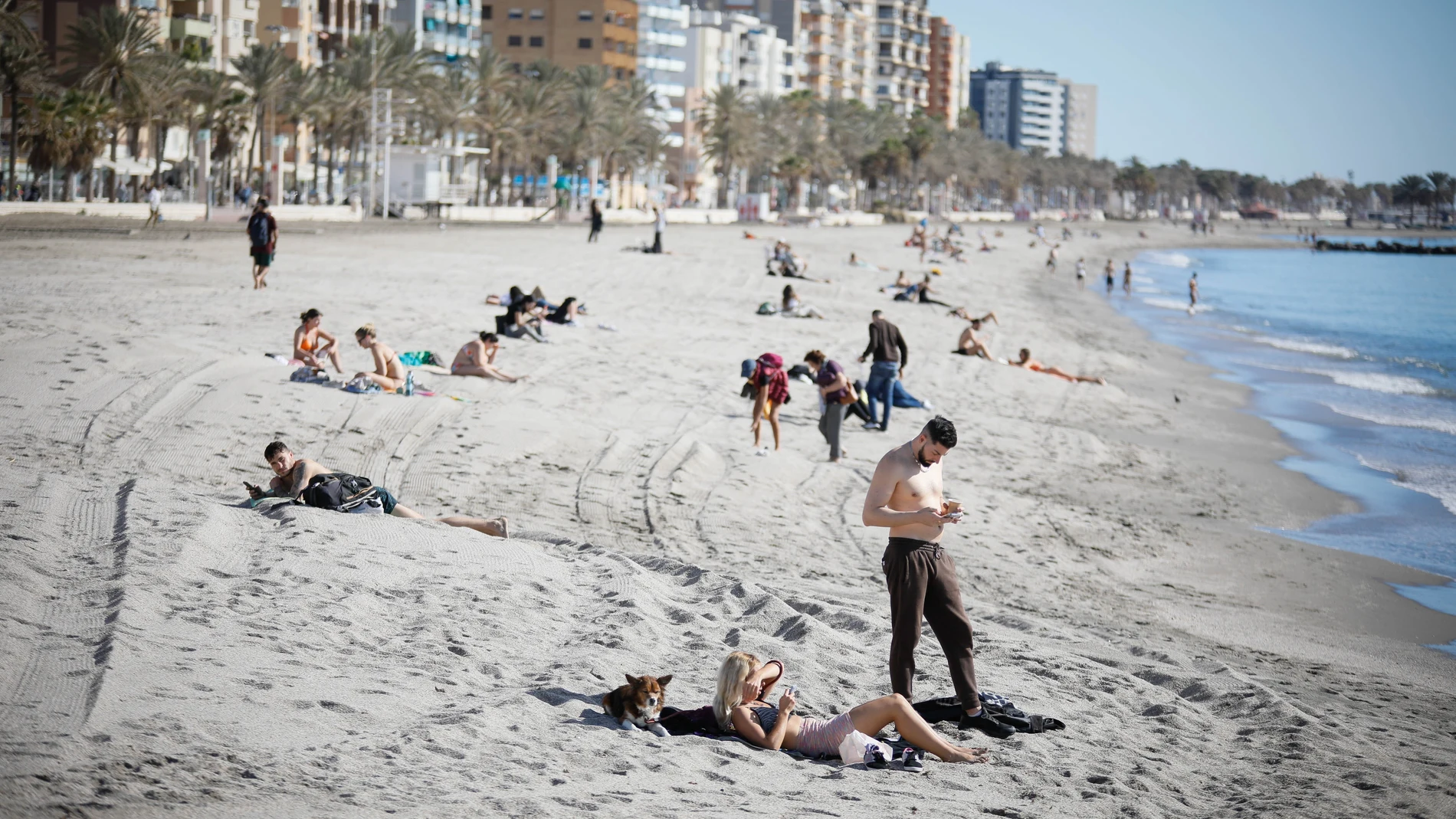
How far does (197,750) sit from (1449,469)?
17475 mm

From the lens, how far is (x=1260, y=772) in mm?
6383

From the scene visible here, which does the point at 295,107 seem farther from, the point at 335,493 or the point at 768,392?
the point at 335,493

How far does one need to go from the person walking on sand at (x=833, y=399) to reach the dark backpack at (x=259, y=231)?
1118 centimetres

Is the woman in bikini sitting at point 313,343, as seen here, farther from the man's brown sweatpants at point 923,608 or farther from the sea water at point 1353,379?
the sea water at point 1353,379

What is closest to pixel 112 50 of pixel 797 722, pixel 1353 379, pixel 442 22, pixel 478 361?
pixel 478 361

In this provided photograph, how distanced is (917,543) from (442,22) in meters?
92.2

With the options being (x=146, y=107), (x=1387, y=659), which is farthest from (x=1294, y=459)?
(x=146, y=107)

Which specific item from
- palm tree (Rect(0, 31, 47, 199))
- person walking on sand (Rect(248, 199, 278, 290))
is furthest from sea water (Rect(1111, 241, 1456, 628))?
palm tree (Rect(0, 31, 47, 199))

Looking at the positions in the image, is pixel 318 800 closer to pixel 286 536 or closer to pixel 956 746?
pixel 956 746

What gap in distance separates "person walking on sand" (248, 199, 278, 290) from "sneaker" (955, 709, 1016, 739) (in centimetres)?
1700

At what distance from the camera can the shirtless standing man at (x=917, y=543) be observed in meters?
6.18

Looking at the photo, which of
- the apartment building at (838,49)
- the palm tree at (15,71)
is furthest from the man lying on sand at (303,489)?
the apartment building at (838,49)

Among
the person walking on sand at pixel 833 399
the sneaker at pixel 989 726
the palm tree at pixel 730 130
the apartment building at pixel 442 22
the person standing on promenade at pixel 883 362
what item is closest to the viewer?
the sneaker at pixel 989 726

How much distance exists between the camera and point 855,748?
607 cm
